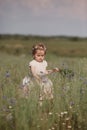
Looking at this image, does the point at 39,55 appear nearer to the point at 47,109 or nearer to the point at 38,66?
the point at 38,66

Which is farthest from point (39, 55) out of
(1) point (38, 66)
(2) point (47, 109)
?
(2) point (47, 109)

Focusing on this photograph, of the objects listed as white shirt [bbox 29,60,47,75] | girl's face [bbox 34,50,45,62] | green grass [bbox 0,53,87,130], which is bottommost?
green grass [bbox 0,53,87,130]

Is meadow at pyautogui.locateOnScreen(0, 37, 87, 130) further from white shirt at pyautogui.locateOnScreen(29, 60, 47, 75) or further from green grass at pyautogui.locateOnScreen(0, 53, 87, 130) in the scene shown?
white shirt at pyautogui.locateOnScreen(29, 60, 47, 75)

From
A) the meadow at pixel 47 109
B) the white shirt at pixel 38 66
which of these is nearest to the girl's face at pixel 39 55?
the white shirt at pixel 38 66

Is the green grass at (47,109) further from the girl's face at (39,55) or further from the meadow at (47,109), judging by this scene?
the girl's face at (39,55)

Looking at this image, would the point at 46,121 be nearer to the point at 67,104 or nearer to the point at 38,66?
the point at 67,104

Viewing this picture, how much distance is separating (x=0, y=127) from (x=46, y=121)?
19.1 inches

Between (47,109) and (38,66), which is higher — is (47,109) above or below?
below

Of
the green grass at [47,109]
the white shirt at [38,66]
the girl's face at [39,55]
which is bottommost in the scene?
the green grass at [47,109]

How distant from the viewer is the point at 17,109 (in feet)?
15.1

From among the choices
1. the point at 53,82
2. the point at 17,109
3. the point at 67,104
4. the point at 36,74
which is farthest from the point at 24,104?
the point at 36,74

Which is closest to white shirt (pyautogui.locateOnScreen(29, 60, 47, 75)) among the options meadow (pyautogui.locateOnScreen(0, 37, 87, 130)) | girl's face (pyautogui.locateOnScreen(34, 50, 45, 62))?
girl's face (pyautogui.locateOnScreen(34, 50, 45, 62))

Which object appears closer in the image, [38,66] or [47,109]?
[47,109]

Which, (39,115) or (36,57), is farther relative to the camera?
(36,57)
